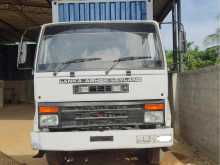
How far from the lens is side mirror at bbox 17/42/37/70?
663 cm

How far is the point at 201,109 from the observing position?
28.5 feet

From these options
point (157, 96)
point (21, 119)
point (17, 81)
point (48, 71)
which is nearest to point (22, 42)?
point (48, 71)

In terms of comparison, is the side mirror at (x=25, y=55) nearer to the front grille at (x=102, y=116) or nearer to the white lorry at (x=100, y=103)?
the white lorry at (x=100, y=103)

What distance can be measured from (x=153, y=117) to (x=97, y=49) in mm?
1335

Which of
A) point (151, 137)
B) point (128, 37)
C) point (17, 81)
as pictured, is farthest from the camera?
point (17, 81)

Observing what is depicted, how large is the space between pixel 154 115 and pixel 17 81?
23.9 m

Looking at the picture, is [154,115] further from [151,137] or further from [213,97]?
[213,97]

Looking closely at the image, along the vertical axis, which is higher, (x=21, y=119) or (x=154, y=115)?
(x=154, y=115)

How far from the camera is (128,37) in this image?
6539 mm

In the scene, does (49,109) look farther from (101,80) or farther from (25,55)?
(25,55)

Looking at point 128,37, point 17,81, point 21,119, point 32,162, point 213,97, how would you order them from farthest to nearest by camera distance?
point 17,81
point 21,119
point 32,162
point 213,97
point 128,37

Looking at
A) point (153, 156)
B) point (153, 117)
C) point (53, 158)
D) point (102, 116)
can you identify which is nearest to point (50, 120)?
point (102, 116)

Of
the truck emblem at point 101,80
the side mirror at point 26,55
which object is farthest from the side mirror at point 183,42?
the side mirror at point 26,55

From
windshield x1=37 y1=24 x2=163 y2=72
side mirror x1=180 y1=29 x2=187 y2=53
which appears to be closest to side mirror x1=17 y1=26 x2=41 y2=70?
windshield x1=37 y1=24 x2=163 y2=72
